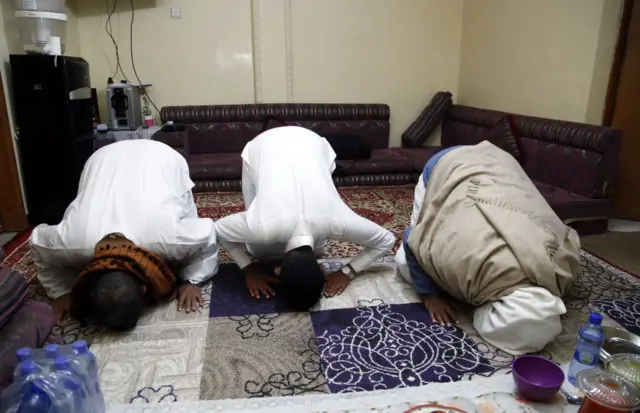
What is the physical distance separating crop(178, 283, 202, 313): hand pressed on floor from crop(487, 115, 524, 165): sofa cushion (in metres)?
2.66

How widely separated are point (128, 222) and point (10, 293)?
0.62 metres

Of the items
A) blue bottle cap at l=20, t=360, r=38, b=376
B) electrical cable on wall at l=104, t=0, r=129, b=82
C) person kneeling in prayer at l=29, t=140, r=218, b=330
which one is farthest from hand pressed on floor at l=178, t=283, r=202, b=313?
electrical cable on wall at l=104, t=0, r=129, b=82

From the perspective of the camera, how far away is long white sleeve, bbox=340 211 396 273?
2.17m

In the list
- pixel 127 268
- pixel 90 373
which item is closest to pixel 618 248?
pixel 127 268

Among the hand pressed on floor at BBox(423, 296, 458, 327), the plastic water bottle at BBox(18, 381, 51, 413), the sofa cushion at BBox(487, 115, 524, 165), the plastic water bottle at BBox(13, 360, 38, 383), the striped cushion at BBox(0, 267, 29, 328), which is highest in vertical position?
the sofa cushion at BBox(487, 115, 524, 165)

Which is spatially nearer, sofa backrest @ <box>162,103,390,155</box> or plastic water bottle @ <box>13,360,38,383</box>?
plastic water bottle @ <box>13,360,38,383</box>

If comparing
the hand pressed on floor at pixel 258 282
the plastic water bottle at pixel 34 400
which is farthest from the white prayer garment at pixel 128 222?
the plastic water bottle at pixel 34 400

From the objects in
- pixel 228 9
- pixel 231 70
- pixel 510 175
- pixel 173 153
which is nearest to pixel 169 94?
pixel 231 70

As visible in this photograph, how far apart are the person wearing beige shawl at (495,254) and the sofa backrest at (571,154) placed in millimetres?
1292

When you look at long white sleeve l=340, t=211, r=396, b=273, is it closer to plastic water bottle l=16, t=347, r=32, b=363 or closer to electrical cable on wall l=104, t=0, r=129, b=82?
plastic water bottle l=16, t=347, r=32, b=363

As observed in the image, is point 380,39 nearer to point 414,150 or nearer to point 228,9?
→ point 414,150

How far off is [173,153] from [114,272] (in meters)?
0.85

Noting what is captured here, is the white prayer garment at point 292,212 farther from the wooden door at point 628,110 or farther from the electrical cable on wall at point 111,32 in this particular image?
the electrical cable on wall at point 111,32

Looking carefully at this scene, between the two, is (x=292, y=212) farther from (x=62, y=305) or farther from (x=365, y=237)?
(x=62, y=305)
